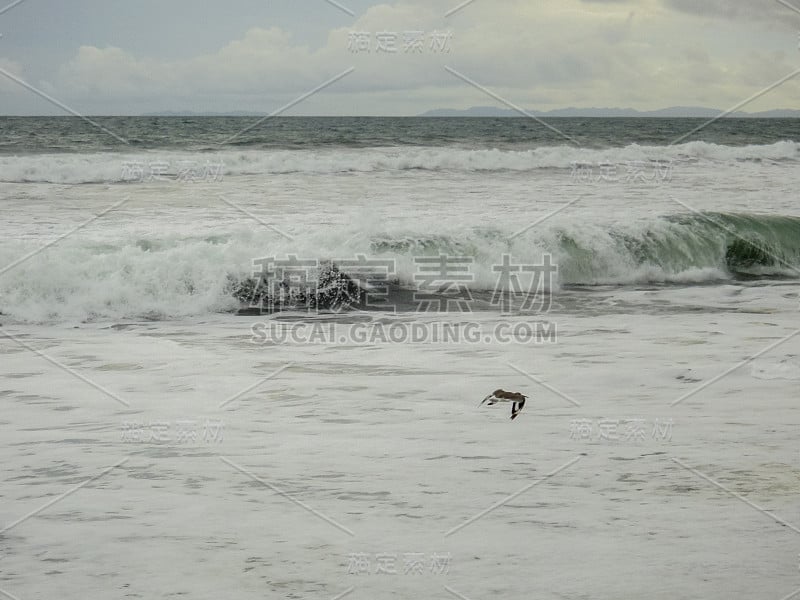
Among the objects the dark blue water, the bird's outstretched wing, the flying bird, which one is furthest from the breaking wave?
the dark blue water

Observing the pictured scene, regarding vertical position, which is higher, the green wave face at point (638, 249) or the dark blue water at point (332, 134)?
the dark blue water at point (332, 134)

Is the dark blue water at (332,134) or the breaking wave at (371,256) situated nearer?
the breaking wave at (371,256)

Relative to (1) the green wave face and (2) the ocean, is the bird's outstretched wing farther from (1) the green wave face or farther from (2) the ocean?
(1) the green wave face

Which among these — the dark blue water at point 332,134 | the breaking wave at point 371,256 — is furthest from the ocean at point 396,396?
the dark blue water at point 332,134

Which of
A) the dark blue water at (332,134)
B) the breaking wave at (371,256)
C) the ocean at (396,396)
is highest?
the dark blue water at (332,134)

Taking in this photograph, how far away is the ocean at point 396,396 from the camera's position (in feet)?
8.69

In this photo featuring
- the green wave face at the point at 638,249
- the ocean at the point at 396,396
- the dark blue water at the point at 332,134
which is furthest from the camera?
the dark blue water at the point at 332,134

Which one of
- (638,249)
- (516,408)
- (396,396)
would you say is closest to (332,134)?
(638,249)

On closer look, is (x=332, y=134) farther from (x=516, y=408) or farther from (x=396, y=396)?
(x=516, y=408)

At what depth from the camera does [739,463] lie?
3373 mm

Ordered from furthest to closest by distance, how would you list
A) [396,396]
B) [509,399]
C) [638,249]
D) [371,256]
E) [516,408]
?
[638,249] → [371,256] → [396,396] → [509,399] → [516,408]

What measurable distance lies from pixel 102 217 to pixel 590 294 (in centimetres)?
625

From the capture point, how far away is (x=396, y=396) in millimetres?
4523

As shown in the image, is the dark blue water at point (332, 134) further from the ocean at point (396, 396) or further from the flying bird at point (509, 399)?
the flying bird at point (509, 399)
